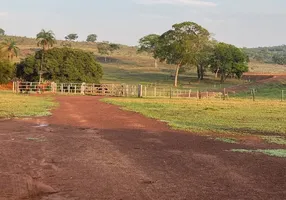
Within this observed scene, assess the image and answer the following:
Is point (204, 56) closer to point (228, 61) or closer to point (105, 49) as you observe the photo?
point (228, 61)

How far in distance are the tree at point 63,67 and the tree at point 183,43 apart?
17592 mm

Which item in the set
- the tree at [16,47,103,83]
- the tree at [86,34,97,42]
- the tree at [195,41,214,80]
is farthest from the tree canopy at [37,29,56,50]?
the tree at [86,34,97,42]

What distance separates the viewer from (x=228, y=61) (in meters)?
89.0

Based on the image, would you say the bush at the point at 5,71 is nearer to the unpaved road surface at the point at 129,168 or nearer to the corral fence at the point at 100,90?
the corral fence at the point at 100,90

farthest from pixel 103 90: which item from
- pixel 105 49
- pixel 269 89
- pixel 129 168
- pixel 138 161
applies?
pixel 105 49

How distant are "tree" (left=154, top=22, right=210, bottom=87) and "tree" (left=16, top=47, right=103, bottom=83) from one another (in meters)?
17.6

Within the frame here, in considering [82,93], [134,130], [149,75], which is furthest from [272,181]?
[149,75]

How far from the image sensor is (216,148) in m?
13.2

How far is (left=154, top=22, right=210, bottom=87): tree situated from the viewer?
79.9 meters

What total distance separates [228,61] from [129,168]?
8140 cm

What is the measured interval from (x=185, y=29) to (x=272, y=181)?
75.0 metres

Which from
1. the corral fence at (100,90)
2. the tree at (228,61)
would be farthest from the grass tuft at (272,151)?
the tree at (228,61)

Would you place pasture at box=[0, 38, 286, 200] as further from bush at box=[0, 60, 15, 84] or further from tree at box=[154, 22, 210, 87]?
tree at box=[154, 22, 210, 87]

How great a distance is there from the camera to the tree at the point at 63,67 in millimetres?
65125
